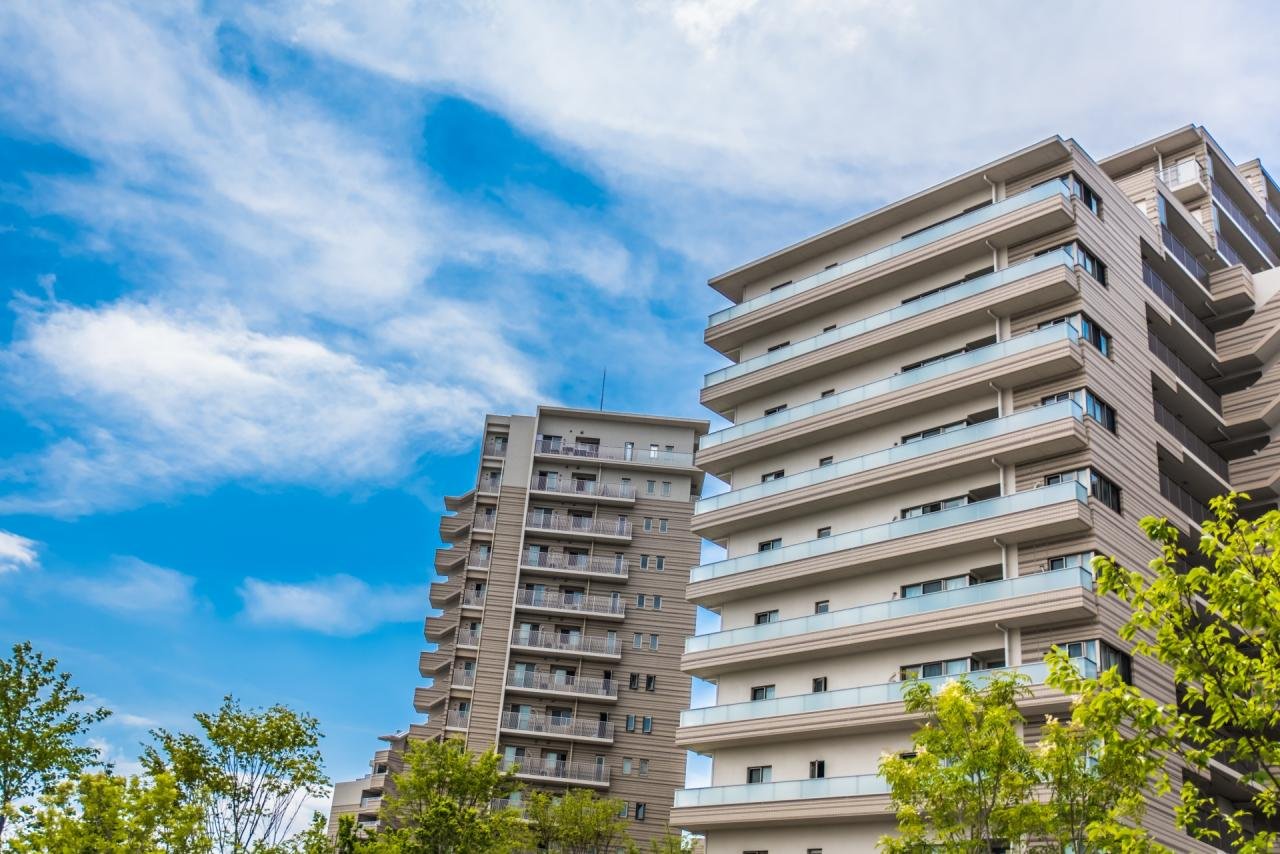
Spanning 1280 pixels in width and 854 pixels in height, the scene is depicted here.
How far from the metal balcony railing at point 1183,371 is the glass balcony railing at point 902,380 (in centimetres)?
735

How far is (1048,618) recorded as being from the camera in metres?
41.0

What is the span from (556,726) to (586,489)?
53.9 feet

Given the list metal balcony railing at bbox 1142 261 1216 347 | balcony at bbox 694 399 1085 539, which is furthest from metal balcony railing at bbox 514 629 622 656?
metal balcony railing at bbox 1142 261 1216 347

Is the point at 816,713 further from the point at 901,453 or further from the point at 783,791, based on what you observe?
the point at 901,453

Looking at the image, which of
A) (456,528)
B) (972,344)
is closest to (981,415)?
(972,344)

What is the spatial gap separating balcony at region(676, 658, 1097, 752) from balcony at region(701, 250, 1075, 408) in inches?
582

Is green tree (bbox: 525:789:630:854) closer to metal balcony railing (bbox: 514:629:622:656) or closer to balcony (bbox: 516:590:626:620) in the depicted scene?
metal balcony railing (bbox: 514:629:622:656)

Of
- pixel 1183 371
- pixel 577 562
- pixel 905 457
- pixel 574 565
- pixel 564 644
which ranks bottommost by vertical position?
pixel 564 644

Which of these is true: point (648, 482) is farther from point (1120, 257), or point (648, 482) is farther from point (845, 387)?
point (1120, 257)

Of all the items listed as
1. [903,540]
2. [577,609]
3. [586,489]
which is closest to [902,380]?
[903,540]

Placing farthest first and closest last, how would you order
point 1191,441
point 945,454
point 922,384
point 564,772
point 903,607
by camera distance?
point 564,772, point 1191,441, point 922,384, point 945,454, point 903,607

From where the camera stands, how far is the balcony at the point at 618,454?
3361 inches

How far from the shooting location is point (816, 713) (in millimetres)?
45875

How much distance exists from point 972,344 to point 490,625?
42.0 meters
